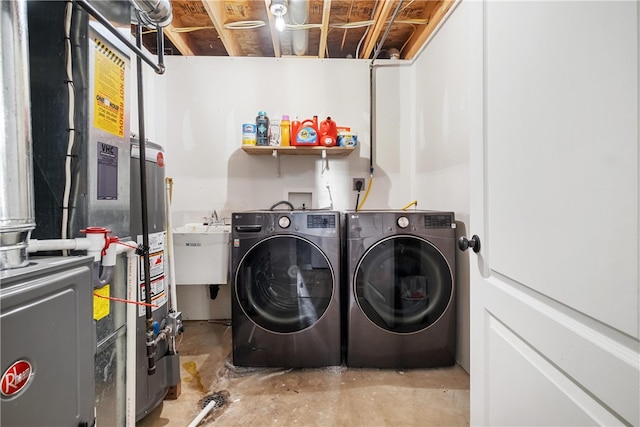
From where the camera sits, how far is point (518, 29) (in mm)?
727

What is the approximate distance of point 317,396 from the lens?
1424mm

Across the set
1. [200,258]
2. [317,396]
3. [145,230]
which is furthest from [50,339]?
[200,258]

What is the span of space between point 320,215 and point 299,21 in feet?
4.52

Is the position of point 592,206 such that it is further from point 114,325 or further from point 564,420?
point 114,325

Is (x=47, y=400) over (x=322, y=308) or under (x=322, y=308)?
over

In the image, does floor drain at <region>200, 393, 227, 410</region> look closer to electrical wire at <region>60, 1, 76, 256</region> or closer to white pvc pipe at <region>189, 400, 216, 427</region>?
white pvc pipe at <region>189, 400, 216, 427</region>

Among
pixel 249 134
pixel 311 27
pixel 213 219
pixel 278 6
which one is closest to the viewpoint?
pixel 278 6

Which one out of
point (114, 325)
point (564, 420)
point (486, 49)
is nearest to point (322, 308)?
point (114, 325)

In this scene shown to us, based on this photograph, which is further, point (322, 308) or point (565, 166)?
point (322, 308)

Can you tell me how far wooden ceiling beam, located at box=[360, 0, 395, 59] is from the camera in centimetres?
175

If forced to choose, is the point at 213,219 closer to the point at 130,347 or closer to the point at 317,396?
the point at 130,347

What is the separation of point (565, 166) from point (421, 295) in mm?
1219

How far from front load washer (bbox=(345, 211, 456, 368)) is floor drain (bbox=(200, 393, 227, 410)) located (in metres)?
0.73

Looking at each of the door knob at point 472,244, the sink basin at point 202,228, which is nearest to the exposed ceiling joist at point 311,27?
the sink basin at point 202,228
